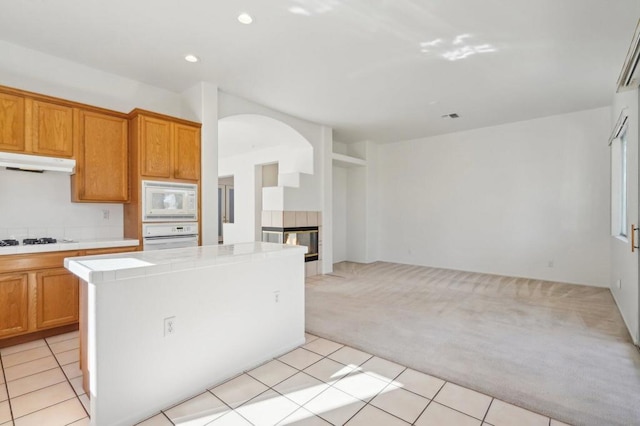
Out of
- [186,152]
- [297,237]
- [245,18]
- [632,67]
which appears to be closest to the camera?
[632,67]

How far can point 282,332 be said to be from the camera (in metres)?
2.74

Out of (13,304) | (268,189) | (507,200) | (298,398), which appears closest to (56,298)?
(13,304)

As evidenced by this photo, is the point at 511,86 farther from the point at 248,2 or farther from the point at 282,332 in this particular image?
the point at 282,332

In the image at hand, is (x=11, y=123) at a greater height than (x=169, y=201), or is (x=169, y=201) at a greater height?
(x=11, y=123)

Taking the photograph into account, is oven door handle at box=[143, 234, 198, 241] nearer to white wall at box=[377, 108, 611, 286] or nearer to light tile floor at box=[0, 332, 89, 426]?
light tile floor at box=[0, 332, 89, 426]

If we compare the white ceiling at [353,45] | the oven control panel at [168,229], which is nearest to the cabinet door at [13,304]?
the oven control panel at [168,229]

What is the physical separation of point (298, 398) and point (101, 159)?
330cm

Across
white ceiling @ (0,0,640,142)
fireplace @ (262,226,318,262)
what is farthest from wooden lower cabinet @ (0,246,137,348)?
fireplace @ (262,226,318,262)

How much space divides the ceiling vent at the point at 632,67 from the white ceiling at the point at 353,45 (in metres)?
0.46

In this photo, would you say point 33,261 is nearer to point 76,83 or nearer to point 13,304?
point 13,304

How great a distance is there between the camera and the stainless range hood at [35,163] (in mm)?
2867

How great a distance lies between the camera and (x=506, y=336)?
122 inches

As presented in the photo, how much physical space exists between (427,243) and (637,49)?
5120 millimetres

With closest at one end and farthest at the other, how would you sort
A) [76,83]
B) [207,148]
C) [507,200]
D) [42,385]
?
[42,385] < [76,83] < [207,148] < [507,200]
